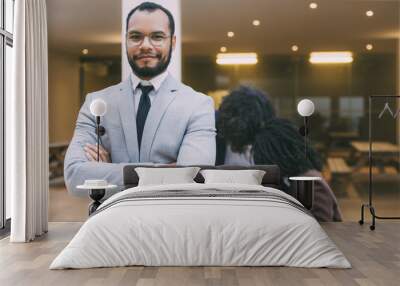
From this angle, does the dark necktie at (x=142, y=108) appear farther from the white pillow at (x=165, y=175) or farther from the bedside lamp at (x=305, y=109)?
the bedside lamp at (x=305, y=109)

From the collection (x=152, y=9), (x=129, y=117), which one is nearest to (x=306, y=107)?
(x=129, y=117)

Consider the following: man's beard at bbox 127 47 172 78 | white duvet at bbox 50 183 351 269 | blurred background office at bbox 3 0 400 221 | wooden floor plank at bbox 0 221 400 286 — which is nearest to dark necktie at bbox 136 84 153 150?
man's beard at bbox 127 47 172 78

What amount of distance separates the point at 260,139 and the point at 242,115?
0.35 m

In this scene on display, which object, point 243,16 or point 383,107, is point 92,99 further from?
point 383,107

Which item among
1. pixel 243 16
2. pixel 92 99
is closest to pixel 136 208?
Answer: pixel 92 99

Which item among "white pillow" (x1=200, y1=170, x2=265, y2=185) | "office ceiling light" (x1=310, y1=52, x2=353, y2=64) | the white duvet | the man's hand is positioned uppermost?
"office ceiling light" (x1=310, y1=52, x2=353, y2=64)

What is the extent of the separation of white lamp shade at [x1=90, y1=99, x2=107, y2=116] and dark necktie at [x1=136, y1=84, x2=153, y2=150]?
1.35ft

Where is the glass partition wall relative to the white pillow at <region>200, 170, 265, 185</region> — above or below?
above

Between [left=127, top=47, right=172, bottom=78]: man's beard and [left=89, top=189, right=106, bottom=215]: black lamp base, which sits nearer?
[left=89, top=189, right=106, bottom=215]: black lamp base

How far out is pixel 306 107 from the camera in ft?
23.3

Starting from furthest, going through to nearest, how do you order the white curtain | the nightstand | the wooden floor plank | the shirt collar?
the shirt collar → the nightstand → the white curtain → the wooden floor plank

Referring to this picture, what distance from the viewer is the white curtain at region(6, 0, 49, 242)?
6.02m

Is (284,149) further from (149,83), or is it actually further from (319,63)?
(149,83)

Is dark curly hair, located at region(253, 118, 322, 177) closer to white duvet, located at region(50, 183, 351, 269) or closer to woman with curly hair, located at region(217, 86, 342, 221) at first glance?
woman with curly hair, located at region(217, 86, 342, 221)
